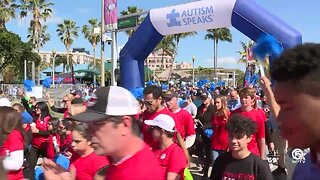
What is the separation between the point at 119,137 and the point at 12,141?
6.02ft

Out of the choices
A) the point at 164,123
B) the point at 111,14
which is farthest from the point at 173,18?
the point at 164,123

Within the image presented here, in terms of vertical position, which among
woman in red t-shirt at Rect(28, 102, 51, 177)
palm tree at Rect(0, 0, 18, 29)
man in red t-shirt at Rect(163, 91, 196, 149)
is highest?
palm tree at Rect(0, 0, 18, 29)

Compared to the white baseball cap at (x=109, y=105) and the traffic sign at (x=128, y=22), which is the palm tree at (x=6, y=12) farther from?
the white baseball cap at (x=109, y=105)

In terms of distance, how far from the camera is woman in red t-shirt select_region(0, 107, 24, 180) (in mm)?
3550

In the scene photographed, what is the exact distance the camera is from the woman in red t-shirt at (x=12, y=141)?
140 inches

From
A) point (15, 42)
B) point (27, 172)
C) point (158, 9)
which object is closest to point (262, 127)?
point (27, 172)

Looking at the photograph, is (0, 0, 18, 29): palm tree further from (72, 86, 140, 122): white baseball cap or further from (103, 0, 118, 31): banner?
(72, 86, 140, 122): white baseball cap

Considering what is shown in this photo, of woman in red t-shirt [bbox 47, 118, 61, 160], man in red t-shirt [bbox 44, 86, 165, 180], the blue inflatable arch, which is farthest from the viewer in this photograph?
the blue inflatable arch

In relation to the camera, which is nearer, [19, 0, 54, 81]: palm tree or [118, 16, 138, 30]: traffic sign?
[118, 16, 138, 30]: traffic sign

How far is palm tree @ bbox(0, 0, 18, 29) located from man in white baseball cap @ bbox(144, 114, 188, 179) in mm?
35693

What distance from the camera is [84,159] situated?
3.19 meters

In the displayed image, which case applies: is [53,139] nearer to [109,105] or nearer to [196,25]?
[109,105]

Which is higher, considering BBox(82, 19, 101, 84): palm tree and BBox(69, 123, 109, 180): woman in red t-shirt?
BBox(82, 19, 101, 84): palm tree

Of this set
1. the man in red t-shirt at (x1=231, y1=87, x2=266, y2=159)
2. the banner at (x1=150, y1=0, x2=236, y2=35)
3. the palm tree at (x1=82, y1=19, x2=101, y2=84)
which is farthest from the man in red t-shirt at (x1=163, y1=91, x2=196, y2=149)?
the palm tree at (x1=82, y1=19, x2=101, y2=84)
